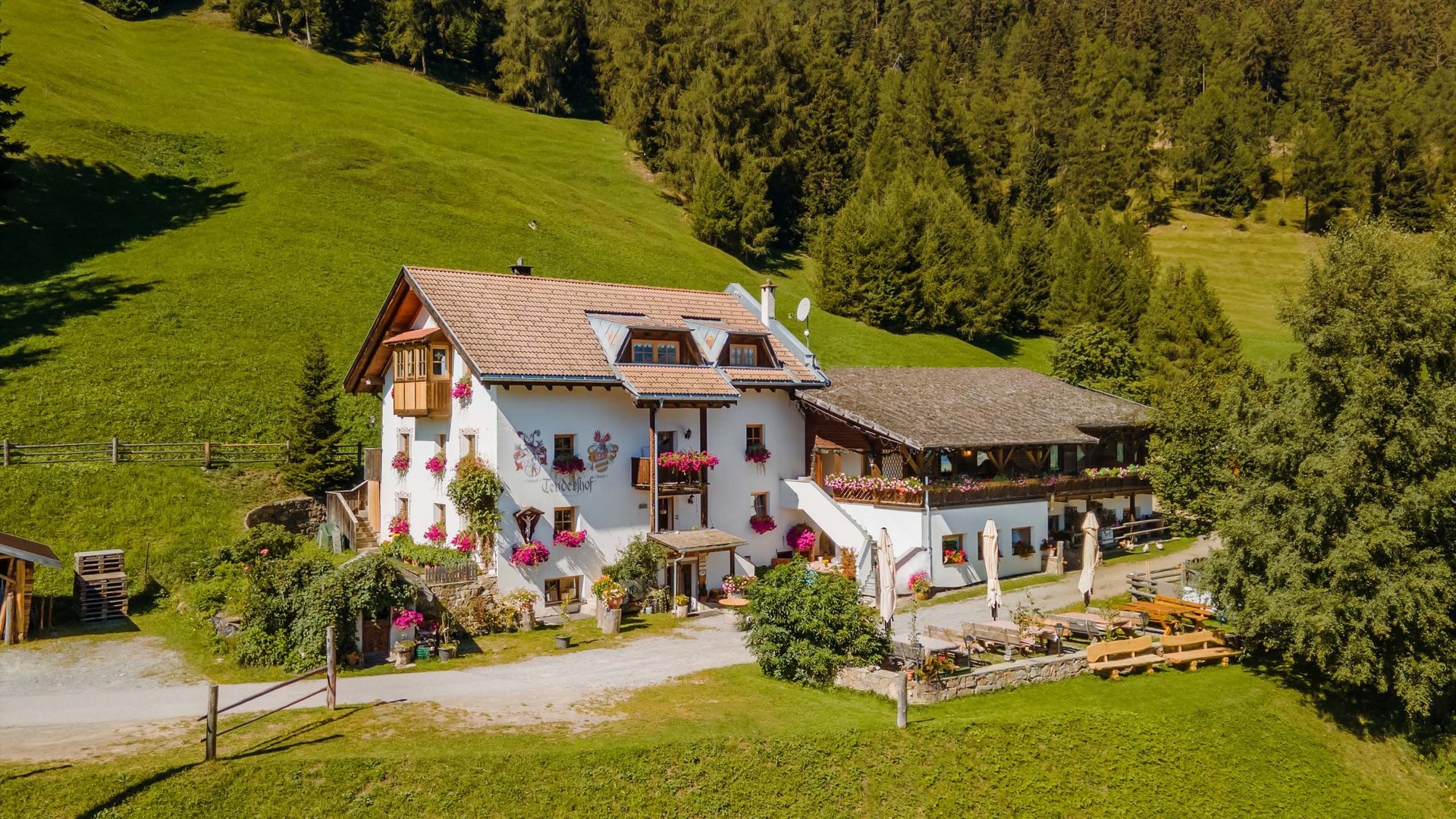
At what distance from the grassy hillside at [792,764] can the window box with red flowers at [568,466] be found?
9799mm

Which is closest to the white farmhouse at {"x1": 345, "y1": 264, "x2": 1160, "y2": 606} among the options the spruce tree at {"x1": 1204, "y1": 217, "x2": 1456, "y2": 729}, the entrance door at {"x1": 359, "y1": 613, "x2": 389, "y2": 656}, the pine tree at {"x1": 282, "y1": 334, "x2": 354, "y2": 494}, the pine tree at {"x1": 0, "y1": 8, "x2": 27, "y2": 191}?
the pine tree at {"x1": 282, "y1": 334, "x2": 354, "y2": 494}

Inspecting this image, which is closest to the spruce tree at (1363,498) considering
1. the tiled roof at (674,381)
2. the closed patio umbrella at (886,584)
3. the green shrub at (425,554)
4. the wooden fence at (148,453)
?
the closed patio umbrella at (886,584)

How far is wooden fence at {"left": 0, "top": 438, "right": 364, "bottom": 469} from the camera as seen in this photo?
3309 centimetres

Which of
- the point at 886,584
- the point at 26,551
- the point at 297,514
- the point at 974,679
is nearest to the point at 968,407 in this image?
the point at 886,584

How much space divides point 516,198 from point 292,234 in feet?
60.1

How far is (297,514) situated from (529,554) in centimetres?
1284

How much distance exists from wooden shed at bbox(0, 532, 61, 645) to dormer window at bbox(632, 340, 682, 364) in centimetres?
1683

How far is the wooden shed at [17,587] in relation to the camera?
72.4ft

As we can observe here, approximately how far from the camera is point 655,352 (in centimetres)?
3164

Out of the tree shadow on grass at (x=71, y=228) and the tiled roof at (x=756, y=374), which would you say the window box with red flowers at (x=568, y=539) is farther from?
the tree shadow on grass at (x=71, y=228)

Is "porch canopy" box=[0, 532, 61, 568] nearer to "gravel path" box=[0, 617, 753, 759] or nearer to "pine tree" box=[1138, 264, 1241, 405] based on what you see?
"gravel path" box=[0, 617, 753, 759]

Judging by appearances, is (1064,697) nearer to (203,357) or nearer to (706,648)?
(706,648)

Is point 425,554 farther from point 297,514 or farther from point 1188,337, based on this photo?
point 1188,337

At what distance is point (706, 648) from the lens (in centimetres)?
2402
